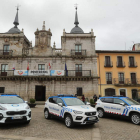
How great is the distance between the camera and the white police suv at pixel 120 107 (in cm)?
845

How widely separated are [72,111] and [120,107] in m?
4.10

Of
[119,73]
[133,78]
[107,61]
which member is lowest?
[133,78]

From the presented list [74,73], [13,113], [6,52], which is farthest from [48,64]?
[13,113]

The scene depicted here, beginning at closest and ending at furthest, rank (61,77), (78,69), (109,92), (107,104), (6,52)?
(107,104), (61,77), (109,92), (78,69), (6,52)

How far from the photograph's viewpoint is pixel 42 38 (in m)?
26.0

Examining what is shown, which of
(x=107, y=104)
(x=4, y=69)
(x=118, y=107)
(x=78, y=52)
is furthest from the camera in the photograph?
(x=78, y=52)

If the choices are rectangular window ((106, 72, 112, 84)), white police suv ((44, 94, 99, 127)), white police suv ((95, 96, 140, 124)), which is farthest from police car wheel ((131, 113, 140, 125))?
rectangular window ((106, 72, 112, 84))

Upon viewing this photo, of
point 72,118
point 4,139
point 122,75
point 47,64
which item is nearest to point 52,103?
point 72,118

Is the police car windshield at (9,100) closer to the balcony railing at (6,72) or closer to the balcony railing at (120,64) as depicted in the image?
the balcony railing at (6,72)

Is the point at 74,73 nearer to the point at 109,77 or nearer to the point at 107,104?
the point at 109,77

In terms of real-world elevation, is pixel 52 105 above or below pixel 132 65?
below

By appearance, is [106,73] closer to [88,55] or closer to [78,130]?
[88,55]

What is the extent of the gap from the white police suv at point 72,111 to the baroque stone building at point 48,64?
14.7m

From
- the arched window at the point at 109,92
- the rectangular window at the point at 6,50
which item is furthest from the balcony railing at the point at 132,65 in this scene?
the rectangular window at the point at 6,50
